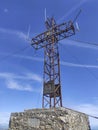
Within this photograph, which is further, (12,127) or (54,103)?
(54,103)

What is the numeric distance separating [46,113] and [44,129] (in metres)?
1.06

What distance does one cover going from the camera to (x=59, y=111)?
36.0 ft

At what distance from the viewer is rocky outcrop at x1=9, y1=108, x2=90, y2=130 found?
35.0 feet

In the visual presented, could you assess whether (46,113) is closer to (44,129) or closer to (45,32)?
(44,129)

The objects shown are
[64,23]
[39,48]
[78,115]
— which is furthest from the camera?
[39,48]

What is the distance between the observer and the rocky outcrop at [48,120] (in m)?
10.7

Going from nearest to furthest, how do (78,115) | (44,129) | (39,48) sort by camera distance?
1. (44,129)
2. (78,115)
3. (39,48)

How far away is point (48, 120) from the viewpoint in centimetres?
1114

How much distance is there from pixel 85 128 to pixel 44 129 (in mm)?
3597

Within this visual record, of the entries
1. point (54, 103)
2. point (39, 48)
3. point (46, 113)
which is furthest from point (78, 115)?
point (39, 48)

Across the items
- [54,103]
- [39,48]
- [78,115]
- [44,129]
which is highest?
[39,48]

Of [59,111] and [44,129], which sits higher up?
[59,111]

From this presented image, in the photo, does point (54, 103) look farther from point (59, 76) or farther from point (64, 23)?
point (64, 23)

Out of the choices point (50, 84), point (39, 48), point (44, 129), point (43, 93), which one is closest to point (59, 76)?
point (50, 84)
